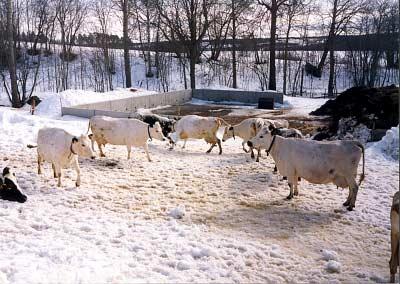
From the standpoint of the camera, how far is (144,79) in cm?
3628

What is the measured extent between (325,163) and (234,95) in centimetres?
1793

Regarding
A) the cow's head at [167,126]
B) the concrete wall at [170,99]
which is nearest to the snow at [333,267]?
the cow's head at [167,126]

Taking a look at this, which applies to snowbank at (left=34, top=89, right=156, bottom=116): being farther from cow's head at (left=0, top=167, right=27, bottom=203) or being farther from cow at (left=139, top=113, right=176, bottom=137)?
cow's head at (left=0, top=167, right=27, bottom=203)

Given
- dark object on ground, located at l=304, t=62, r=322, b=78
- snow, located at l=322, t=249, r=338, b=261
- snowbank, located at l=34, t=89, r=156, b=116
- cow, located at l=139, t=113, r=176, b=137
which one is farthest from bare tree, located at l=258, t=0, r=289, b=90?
snow, located at l=322, t=249, r=338, b=261

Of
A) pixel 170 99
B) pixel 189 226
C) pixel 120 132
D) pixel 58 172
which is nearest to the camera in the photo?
pixel 189 226

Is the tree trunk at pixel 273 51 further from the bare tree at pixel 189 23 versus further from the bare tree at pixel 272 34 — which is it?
the bare tree at pixel 189 23

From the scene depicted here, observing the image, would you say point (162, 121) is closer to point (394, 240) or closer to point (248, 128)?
point (248, 128)

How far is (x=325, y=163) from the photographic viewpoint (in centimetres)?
775

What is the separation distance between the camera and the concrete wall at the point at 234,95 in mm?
24469

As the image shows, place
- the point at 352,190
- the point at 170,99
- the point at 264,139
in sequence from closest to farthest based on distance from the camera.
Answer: the point at 352,190, the point at 264,139, the point at 170,99

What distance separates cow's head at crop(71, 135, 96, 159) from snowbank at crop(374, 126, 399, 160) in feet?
24.8

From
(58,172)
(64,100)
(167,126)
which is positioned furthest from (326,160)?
(64,100)

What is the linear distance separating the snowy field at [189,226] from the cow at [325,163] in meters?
0.49

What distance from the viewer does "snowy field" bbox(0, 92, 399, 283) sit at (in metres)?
5.46
